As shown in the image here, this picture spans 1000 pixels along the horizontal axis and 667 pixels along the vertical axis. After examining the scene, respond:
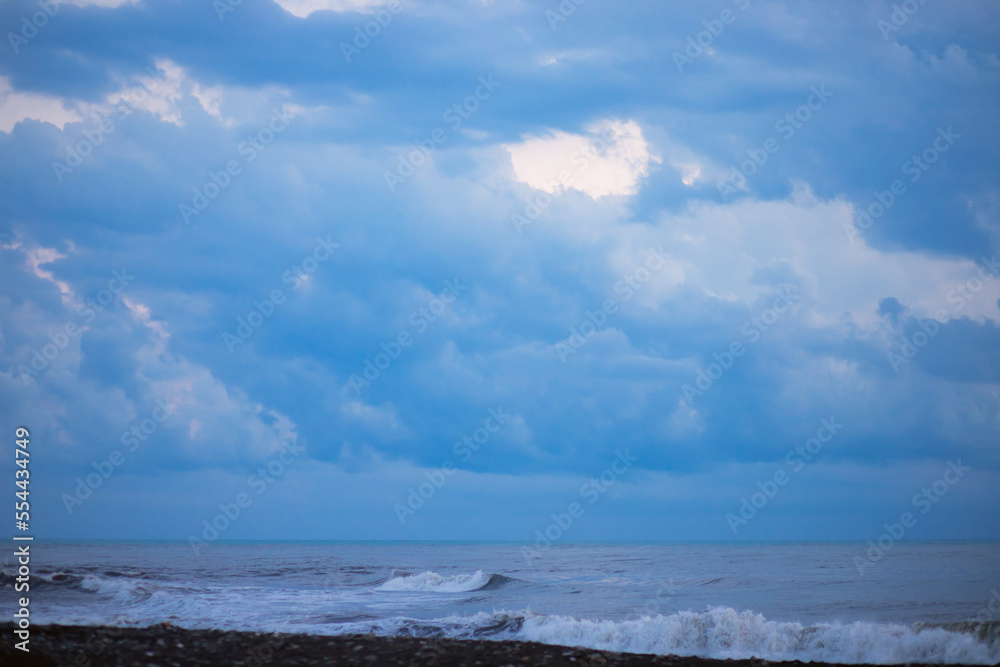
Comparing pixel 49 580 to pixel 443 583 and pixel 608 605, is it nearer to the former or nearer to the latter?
pixel 443 583

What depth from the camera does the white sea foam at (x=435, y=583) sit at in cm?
3738

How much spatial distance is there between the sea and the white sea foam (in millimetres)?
121

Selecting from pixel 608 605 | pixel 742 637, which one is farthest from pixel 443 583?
pixel 742 637

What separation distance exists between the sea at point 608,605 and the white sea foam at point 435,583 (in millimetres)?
121

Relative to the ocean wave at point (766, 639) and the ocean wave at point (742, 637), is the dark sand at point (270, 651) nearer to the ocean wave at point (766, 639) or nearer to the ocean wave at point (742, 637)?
the ocean wave at point (742, 637)

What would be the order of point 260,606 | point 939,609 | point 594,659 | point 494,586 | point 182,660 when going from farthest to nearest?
1. point 494,586
2. point 939,609
3. point 260,606
4. point 594,659
5. point 182,660

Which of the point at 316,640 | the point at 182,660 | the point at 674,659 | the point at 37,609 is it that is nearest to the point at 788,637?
the point at 674,659

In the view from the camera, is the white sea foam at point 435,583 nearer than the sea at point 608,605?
No

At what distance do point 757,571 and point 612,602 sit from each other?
896 inches

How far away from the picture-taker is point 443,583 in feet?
130

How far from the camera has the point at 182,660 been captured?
14836 mm

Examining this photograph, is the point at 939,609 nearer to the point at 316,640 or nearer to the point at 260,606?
the point at 316,640

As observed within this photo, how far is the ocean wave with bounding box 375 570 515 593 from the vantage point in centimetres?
3738

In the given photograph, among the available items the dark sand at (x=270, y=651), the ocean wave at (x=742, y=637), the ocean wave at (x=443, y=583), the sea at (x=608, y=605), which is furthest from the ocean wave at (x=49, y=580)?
the ocean wave at (x=742, y=637)
